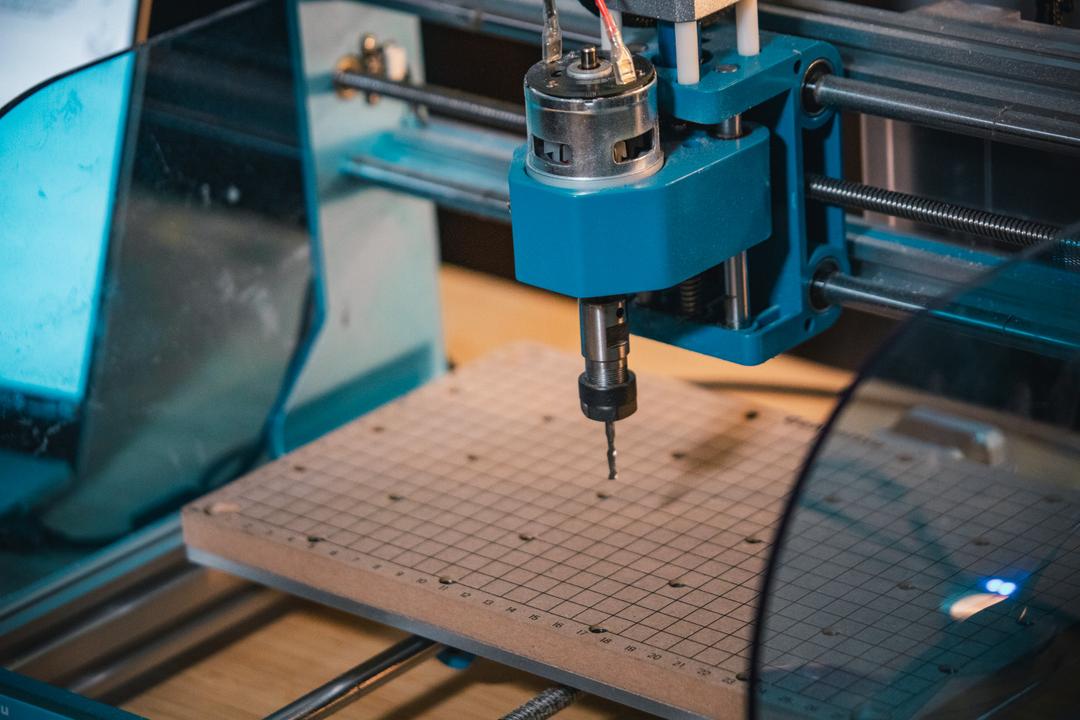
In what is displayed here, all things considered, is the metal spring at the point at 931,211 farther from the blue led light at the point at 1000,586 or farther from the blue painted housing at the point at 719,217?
the blue led light at the point at 1000,586

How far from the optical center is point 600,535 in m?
1.16

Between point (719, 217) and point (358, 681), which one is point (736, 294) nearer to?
point (719, 217)

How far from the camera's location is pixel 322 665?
117 centimetres

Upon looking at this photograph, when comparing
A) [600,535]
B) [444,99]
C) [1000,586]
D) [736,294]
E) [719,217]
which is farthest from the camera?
[444,99]

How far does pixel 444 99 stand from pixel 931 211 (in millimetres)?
430

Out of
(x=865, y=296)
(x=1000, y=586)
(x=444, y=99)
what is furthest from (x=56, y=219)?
(x=1000, y=586)

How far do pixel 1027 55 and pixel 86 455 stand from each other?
72 centimetres

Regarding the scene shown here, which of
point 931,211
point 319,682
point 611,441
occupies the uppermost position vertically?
point 931,211

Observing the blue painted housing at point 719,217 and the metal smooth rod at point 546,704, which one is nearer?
the blue painted housing at point 719,217

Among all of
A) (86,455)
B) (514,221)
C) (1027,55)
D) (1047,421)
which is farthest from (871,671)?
(86,455)

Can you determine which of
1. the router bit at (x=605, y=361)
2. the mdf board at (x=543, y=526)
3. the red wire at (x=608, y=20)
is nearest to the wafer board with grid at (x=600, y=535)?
the mdf board at (x=543, y=526)

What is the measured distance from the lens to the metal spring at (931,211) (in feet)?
Answer: 3.24

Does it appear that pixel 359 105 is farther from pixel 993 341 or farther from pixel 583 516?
pixel 993 341

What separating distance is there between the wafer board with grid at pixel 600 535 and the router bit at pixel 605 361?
15cm
